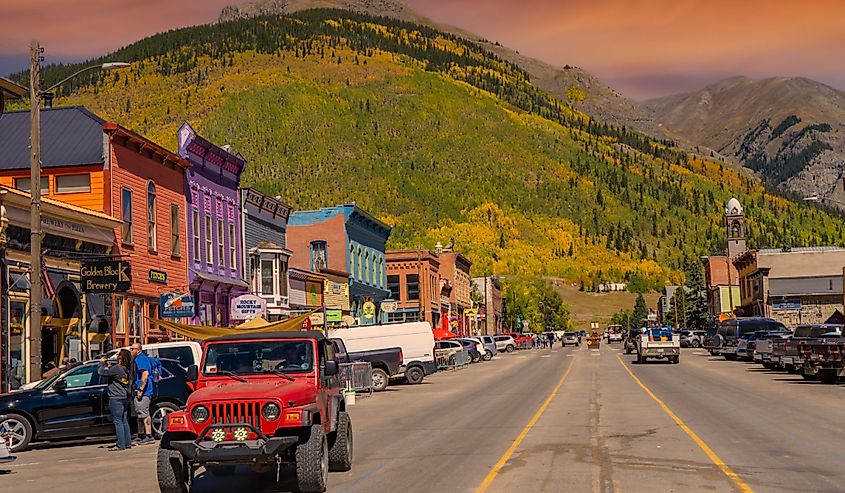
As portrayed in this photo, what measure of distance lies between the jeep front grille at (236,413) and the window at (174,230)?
2817 centimetres

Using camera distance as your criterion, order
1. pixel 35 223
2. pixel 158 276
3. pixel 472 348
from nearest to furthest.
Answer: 1. pixel 35 223
2. pixel 158 276
3. pixel 472 348

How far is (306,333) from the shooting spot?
14.2 metres

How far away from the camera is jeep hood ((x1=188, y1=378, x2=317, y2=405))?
12523mm

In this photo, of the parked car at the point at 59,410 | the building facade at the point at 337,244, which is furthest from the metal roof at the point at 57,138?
the building facade at the point at 337,244

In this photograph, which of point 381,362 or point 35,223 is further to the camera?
point 381,362

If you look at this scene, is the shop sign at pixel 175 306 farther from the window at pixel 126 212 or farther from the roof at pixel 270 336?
the roof at pixel 270 336

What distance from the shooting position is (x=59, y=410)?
69.5ft

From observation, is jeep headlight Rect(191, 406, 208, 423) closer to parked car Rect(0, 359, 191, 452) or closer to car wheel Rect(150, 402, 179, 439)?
parked car Rect(0, 359, 191, 452)

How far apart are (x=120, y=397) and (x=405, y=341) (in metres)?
23.3

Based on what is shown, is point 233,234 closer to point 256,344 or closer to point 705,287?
point 256,344

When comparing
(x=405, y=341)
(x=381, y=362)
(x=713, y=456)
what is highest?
(x=405, y=341)

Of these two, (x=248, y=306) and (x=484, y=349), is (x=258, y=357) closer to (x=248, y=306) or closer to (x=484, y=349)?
(x=248, y=306)

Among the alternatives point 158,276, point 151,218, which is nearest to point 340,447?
point 158,276

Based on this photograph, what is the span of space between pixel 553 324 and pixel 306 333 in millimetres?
178501
